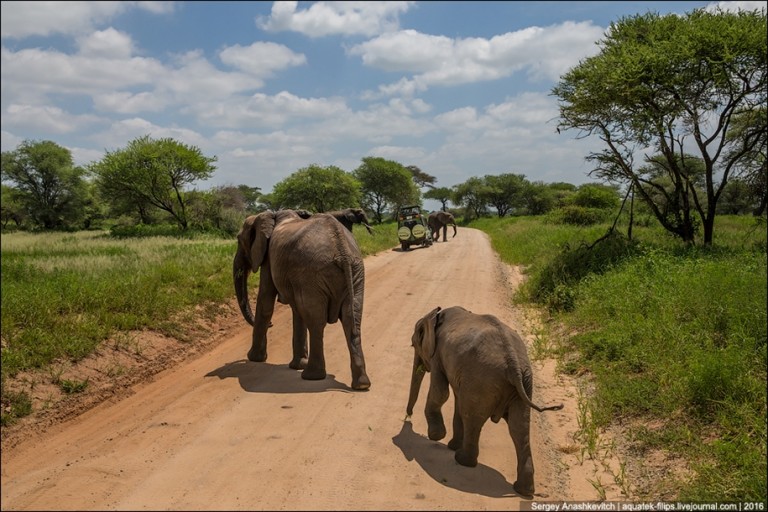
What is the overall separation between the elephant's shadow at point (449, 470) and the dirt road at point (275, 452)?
0.02 meters

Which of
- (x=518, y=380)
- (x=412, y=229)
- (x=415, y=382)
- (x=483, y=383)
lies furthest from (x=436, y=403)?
(x=412, y=229)

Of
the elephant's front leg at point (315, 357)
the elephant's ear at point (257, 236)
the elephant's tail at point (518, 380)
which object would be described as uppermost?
the elephant's ear at point (257, 236)

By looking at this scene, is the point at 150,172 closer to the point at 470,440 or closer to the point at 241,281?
the point at 241,281

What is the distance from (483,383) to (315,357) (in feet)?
9.97

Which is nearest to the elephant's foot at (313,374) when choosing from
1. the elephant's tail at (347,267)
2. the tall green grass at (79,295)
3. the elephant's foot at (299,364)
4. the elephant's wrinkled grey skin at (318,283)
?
the elephant's wrinkled grey skin at (318,283)

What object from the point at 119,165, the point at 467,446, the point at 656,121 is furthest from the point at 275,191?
the point at 467,446

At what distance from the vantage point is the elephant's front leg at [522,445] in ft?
14.0

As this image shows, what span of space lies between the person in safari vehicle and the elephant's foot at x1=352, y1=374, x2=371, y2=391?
17894 mm

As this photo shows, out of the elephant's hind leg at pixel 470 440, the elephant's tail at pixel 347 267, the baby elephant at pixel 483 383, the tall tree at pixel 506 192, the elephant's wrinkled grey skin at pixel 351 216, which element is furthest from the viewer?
the tall tree at pixel 506 192

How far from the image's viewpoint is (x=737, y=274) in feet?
25.1

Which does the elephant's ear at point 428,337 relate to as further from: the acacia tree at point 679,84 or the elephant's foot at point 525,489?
the acacia tree at point 679,84

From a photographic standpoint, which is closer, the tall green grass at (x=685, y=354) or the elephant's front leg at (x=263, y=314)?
the tall green grass at (x=685, y=354)

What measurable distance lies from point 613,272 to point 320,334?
716cm

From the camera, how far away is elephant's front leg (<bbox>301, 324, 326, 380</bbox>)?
6.81m
